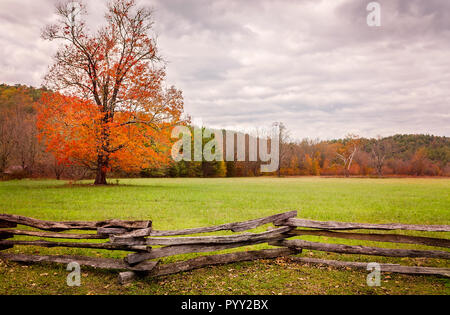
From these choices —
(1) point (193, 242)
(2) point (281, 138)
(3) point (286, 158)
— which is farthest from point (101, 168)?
(3) point (286, 158)

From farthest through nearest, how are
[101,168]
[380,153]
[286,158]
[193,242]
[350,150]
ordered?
[350,150], [380,153], [286,158], [101,168], [193,242]

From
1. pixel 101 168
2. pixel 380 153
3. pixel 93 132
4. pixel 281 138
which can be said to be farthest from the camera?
pixel 380 153

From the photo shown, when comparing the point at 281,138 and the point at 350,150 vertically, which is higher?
the point at 281,138

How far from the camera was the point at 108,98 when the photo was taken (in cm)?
2375

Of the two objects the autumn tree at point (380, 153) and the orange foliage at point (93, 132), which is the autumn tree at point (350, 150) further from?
the orange foliage at point (93, 132)

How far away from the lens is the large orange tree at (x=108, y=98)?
2108 centimetres

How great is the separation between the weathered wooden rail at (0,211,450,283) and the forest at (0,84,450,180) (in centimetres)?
3196

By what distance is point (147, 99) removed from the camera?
936 inches

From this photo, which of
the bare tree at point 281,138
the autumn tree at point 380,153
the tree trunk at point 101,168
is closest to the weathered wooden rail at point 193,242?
the tree trunk at point 101,168

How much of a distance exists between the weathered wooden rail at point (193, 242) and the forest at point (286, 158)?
32.0 metres

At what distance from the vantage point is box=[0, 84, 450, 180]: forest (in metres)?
36.1

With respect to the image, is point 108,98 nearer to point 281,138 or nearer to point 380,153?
point 281,138

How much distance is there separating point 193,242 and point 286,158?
7001 cm

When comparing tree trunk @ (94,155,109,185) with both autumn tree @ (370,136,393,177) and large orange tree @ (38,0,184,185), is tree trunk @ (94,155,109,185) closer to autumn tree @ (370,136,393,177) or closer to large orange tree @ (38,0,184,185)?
large orange tree @ (38,0,184,185)
